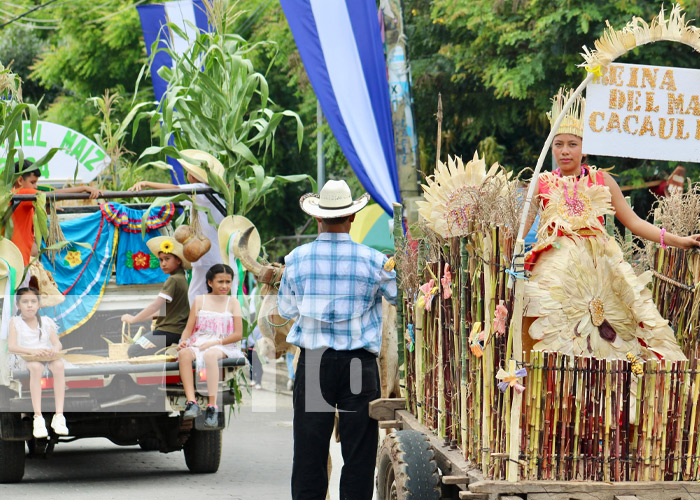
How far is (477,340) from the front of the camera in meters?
4.73

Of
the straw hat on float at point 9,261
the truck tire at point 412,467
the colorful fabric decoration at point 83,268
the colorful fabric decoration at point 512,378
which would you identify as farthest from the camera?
the colorful fabric decoration at point 83,268

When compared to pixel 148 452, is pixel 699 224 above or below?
above

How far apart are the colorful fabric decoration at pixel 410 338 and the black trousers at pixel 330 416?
0.60 meters

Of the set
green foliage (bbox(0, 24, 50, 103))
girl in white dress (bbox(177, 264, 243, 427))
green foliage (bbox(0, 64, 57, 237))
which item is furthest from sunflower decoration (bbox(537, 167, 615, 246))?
green foliage (bbox(0, 24, 50, 103))

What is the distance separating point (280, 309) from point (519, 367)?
180cm

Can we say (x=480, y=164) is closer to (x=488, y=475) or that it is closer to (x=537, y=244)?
(x=537, y=244)

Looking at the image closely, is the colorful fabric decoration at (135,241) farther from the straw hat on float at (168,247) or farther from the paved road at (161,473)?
the paved road at (161,473)

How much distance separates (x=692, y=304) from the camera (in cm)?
538

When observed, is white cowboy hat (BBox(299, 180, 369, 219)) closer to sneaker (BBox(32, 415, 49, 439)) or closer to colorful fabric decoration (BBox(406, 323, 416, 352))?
colorful fabric decoration (BBox(406, 323, 416, 352))

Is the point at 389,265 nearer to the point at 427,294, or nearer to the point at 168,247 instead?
the point at 427,294

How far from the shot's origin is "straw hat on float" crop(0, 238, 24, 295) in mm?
7992

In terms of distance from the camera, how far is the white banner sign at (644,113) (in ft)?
15.8

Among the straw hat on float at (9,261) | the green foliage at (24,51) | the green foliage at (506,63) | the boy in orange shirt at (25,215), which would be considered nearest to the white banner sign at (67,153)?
the boy in orange shirt at (25,215)

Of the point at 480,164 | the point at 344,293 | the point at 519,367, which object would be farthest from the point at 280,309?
the point at 519,367
